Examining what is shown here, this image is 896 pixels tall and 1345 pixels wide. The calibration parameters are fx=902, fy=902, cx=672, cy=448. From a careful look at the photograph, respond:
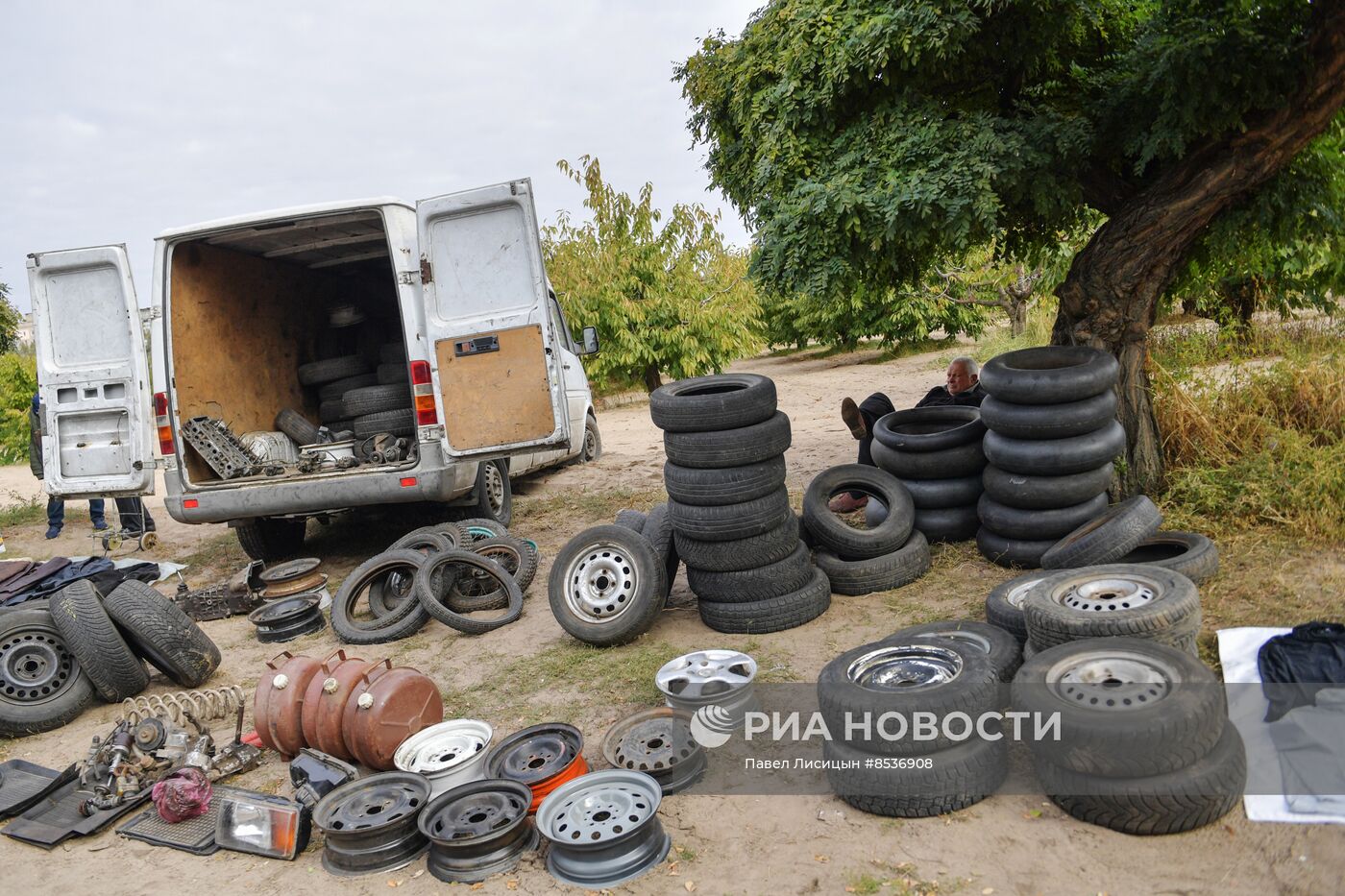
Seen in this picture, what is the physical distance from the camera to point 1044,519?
19.3ft

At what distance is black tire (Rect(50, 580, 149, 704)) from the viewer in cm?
506

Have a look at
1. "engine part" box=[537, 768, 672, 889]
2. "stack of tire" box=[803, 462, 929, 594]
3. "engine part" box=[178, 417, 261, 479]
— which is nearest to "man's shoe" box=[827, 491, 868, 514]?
"stack of tire" box=[803, 462, 929, 594]

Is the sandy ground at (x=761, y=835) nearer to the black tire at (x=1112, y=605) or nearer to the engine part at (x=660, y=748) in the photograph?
the engine part at (x=660, y=748)

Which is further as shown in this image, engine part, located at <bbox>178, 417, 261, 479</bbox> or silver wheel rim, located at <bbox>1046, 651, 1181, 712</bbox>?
engine part, located at <bbox>178, 417, 261, 479</bbox>

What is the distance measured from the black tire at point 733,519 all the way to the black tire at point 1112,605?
155 cm

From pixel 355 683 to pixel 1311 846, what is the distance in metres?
3.83

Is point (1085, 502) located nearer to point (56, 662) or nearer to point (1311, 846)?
point (1311, 846)

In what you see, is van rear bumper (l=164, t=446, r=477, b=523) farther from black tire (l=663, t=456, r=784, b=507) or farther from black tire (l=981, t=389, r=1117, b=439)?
black tire (l=981, t=389, r=1117, b=439)

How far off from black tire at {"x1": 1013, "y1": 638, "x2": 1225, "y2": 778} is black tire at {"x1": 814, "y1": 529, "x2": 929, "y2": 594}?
2247mm

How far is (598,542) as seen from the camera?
5.55 m

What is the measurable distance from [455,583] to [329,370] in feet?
12.9

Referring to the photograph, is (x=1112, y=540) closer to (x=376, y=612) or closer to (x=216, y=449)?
(x=376, y=612)

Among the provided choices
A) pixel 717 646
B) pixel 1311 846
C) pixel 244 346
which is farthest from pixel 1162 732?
pixel 244 346

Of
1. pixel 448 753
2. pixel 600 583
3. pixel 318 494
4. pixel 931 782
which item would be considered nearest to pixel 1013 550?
pixel 600 583
